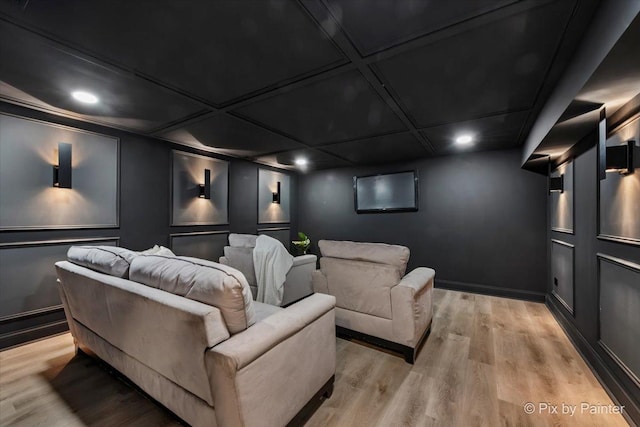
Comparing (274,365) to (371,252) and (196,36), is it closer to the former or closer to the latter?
(371,252)

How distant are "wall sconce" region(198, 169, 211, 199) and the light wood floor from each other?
2276 millimetres

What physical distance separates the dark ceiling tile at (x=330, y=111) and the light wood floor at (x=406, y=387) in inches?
92.7

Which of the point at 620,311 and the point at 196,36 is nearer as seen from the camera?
the point at 196,36

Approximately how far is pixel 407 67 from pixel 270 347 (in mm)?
2002

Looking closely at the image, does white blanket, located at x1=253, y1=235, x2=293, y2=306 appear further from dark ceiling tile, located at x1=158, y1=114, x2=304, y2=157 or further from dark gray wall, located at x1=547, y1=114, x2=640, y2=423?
dark gray wall, located at x1=547, y1=114, x2=640, y2=423

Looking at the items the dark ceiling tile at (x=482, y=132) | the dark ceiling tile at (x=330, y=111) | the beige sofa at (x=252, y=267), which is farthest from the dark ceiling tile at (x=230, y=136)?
the dark ceiling tile at (x=482, y=132)

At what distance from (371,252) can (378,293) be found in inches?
14.4

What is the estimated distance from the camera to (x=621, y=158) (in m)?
1.68

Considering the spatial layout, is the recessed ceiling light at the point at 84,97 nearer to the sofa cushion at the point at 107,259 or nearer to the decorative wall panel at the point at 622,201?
the sofa cushion at the point at 107,259

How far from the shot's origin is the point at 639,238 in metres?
1.58

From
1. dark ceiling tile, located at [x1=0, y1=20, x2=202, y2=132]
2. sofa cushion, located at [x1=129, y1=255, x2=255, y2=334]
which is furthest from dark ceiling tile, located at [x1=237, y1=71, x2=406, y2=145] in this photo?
sofa cushion, located at [x1=129, y1=255, x2=255, y2=334]

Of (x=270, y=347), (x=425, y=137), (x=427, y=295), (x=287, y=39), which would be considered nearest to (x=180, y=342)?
(x=270, y=347)

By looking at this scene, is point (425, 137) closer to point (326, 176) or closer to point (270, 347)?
point (326, 176)

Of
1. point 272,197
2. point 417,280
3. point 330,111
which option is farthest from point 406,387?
point 272,197
